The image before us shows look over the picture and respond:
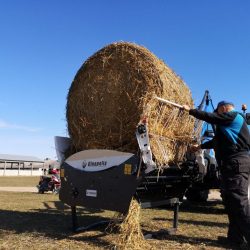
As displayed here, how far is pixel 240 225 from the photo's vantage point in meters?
5.34

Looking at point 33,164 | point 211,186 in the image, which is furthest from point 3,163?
point 211,186

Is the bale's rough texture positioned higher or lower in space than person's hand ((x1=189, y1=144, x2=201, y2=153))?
higher

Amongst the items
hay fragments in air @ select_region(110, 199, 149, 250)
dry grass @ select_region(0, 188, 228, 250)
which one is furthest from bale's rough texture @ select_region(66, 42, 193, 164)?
dry grass @ select_region(0, 188, 228, 250)

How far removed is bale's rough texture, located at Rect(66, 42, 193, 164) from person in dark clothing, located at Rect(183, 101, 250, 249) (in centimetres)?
48

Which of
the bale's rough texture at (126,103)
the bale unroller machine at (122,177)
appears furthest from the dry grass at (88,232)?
the bale's rough texture at (126,103)

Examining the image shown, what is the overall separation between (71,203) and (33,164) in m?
66.5

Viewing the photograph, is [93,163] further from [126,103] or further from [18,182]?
[18,182]

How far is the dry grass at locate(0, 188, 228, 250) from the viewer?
568cm

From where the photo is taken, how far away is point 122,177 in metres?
5.55

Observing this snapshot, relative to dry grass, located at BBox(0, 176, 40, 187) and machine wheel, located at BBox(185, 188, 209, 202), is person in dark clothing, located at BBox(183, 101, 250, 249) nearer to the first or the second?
machine wheel, located at BBox(185, 188, 209, 202)

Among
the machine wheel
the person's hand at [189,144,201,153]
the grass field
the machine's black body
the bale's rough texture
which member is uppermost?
the bale's rough texture

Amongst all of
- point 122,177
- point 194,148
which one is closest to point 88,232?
point 122,177

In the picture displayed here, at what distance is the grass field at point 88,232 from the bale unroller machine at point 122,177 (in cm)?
43

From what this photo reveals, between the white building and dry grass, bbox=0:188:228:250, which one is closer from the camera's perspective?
dry grass, bbox=0:188:228:250
